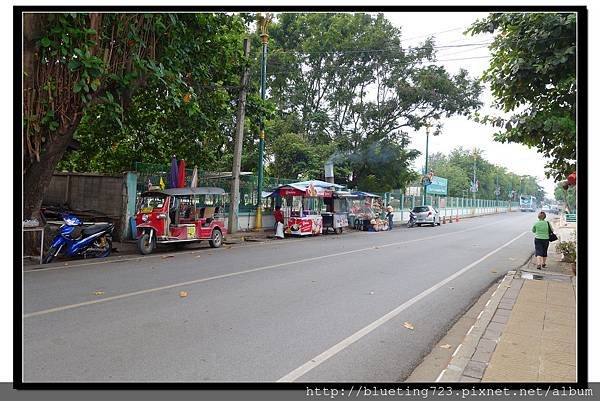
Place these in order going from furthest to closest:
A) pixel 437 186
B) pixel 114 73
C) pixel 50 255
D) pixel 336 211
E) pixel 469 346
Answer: pixel 437 186, pixel 336 211, pixel 50 255, pixel 114 73, pixel 469 346

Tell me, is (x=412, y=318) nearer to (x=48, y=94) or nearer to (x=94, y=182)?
(x=48, y=94)

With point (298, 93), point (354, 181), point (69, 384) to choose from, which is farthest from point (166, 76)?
point (354, 181)

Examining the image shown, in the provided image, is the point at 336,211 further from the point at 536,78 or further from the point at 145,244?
the point at 536,78

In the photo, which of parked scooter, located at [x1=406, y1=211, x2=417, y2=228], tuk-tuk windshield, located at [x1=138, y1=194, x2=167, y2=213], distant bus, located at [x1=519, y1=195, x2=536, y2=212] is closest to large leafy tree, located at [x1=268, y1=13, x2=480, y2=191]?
parked scooter, located at [x1=406, y1=211, x2=417, y2=228]

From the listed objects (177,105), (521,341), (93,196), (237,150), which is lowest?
(521,341)

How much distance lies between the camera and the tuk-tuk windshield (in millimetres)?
12852

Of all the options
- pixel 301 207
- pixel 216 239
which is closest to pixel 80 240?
pixel 216 239

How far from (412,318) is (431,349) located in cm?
122

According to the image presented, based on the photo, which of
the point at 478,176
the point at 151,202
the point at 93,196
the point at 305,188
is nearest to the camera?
the point at 151,202

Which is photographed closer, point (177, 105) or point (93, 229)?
point (177, 105)

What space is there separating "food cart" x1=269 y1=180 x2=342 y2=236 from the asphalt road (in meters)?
8.31

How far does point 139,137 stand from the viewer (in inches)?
691

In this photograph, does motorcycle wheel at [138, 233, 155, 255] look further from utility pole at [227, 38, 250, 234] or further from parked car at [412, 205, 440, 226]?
parked car at [412, 205, 440, 226]

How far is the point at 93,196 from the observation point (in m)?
15.3
